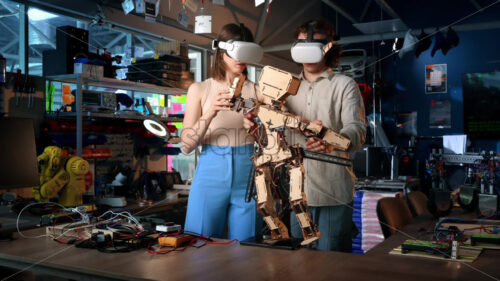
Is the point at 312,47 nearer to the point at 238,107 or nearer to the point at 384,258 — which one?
the point at 238,107

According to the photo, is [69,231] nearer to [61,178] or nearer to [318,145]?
[318,145]

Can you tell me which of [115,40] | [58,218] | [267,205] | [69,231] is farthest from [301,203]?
[115,40]

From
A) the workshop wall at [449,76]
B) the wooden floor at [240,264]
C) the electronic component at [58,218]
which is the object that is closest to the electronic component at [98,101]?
the electronic component at [58,218]

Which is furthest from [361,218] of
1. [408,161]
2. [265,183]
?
[265,183]

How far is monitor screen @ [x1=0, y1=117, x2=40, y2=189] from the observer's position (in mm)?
1987

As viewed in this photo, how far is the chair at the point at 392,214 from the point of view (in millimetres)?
1923

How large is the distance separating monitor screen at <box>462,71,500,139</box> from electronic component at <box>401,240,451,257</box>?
176 inches

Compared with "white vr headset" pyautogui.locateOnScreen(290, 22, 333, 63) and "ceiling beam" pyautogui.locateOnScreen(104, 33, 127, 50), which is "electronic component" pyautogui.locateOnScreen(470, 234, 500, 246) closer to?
"white vr headset" pyautogui.locateOnScreen(290, 22, 333, 63)

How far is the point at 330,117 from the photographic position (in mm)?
1650

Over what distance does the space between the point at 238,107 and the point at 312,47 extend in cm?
30

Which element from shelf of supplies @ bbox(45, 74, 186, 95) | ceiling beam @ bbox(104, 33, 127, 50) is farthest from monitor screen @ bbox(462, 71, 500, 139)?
ceiling beam @ bbox(104, 33, 127, 50)

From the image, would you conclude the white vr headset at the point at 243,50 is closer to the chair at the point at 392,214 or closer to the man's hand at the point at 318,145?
the man's hand at the point at 318,145

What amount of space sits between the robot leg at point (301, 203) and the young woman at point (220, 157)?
0.29m

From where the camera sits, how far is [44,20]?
3.24m
